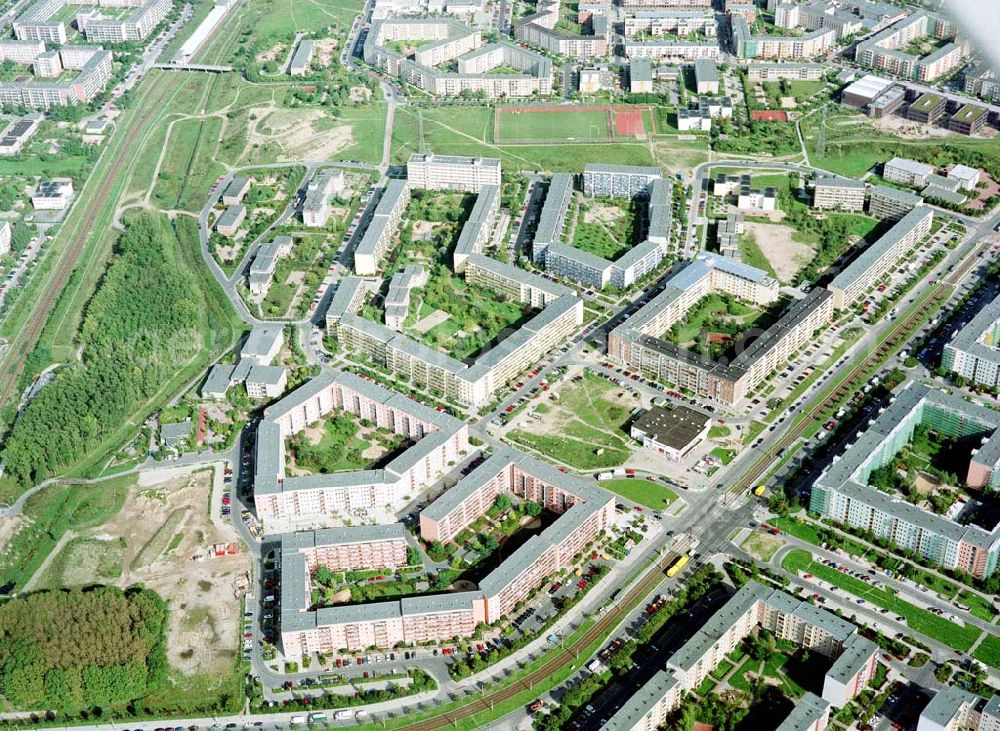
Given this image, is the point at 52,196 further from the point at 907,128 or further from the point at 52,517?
the point at 907,128

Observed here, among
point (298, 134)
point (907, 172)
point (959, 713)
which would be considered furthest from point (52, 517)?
point (907, 172)

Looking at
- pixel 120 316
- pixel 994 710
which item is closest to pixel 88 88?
pixel 120 316

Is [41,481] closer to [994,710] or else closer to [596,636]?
[596,636]

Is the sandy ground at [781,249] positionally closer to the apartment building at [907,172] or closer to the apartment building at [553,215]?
the apartment building at [907,172]

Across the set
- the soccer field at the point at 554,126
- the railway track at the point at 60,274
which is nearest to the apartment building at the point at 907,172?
the soccer field at the point at 554,126

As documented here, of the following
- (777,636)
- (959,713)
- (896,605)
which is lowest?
(777,636)

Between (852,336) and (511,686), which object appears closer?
(511,686)
